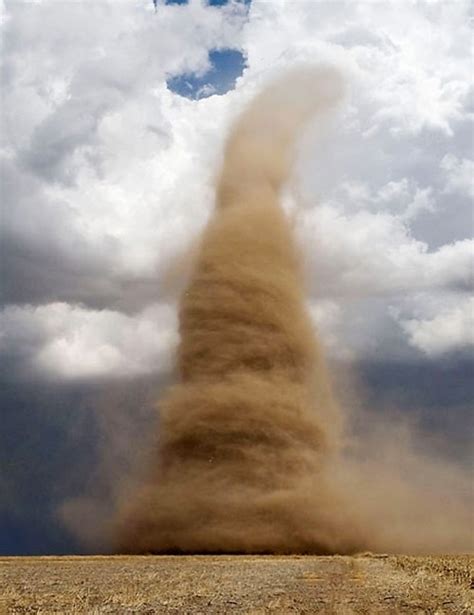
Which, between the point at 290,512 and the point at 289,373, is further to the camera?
the point at 289,373

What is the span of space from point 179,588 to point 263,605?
18.0 feet

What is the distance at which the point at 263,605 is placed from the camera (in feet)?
85.8

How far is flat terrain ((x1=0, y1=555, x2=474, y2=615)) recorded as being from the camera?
25.6 meters

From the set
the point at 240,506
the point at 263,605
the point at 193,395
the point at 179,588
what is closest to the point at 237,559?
the point at 240,506

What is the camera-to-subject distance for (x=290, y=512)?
54.6 metres

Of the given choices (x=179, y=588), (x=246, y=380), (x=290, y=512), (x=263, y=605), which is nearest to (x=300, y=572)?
(x=179, y=588)

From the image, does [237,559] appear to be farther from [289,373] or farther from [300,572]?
[289,373]

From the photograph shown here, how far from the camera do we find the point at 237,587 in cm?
3122

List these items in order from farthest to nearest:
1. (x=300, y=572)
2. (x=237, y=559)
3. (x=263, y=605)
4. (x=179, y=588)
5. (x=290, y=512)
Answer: (x=290, y=512)
(x=237, y=559)
(x=300, y=572)
(x=179, y=588)
(x=263, y=605)

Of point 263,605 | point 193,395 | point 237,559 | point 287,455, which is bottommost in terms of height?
point 263,605

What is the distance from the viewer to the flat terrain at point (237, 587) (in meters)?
25.6

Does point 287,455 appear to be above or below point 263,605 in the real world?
above

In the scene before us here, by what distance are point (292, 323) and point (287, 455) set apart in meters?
9.45

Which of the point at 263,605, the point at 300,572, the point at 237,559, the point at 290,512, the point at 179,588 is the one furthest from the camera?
the point at 290,512
